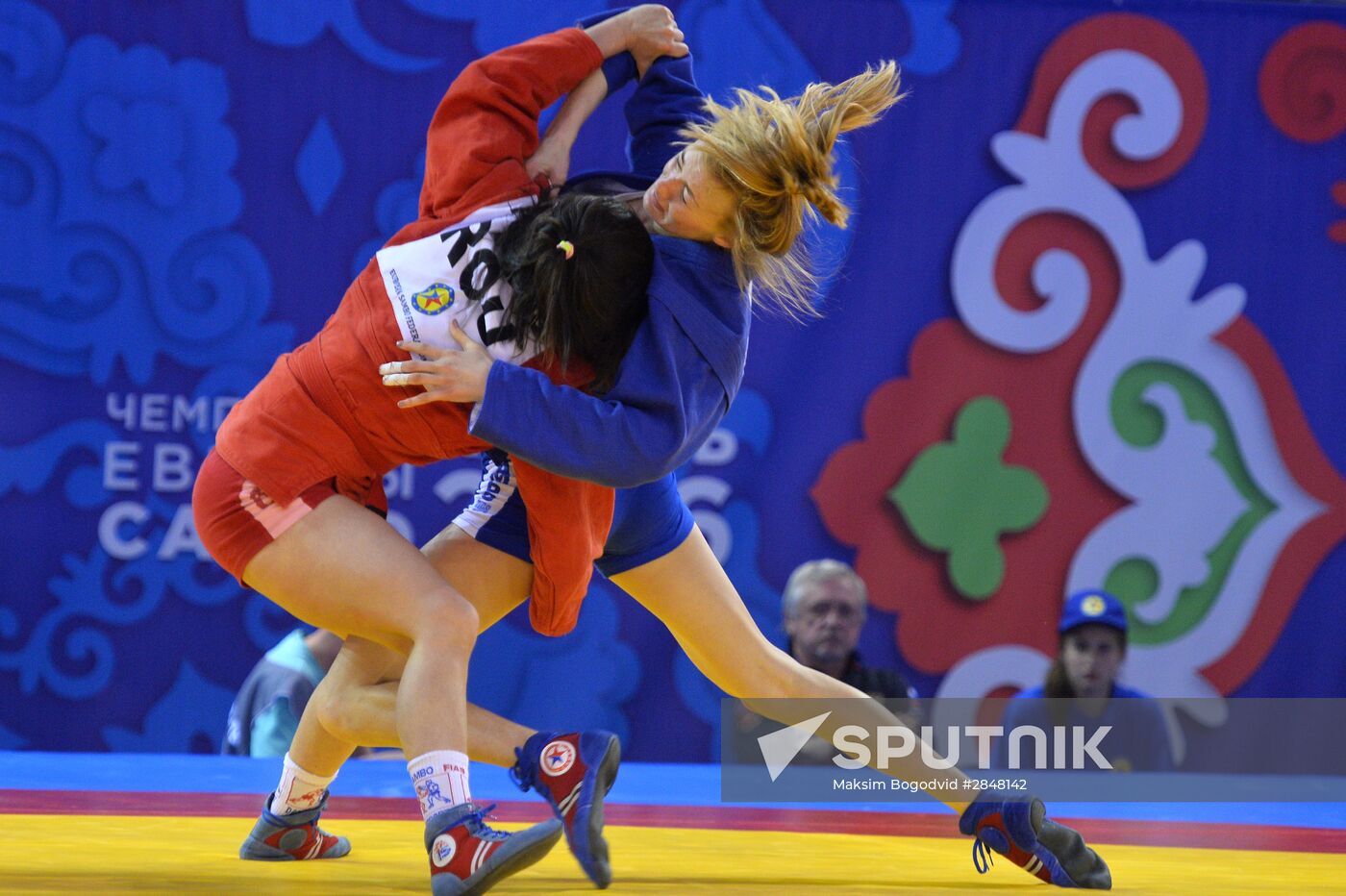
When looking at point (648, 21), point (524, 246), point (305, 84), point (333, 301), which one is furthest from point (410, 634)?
point (305, 84)

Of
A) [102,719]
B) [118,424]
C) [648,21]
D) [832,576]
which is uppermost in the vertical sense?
[648,21]

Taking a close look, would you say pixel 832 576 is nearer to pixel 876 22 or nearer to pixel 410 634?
pixel 876 22

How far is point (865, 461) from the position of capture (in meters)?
4.07

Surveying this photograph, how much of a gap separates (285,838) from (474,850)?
0.60 m

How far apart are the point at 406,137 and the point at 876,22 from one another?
52.8 inches

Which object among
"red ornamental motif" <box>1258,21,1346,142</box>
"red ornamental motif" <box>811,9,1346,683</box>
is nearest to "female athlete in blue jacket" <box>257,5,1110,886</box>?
"red ornamental motif" <box>811,9,1346,683</box>

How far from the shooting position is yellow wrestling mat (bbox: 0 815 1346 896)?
1.88 metres

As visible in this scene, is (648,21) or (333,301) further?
(333,301)

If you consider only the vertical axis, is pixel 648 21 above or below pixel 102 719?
above

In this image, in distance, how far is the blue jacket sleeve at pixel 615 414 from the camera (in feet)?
5.84

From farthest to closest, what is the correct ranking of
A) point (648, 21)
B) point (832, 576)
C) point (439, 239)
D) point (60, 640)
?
point (60, 640) → point (832, 576) → point (648, 21) → point (439, 239)

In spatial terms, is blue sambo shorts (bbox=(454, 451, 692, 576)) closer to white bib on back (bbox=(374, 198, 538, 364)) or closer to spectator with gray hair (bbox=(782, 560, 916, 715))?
white bib on back (bbox=(374, 198, 538, 364))

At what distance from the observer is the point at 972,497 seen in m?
4.11

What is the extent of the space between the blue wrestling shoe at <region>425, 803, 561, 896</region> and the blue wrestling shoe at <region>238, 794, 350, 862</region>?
1.67ft
